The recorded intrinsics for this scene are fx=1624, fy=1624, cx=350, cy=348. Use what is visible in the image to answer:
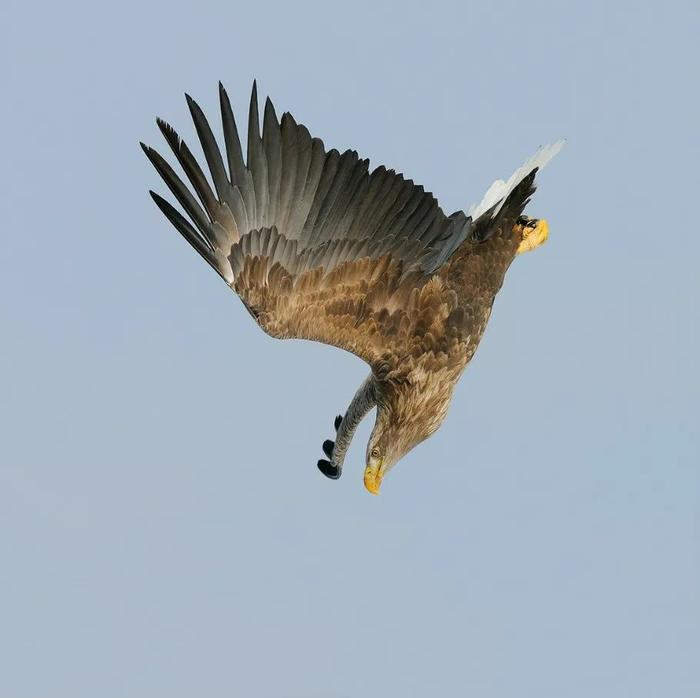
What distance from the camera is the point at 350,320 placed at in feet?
36.3

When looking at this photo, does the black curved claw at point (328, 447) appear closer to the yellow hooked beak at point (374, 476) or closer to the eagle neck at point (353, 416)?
the eagle neck at point (353, 416)

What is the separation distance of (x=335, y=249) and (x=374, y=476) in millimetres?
1744

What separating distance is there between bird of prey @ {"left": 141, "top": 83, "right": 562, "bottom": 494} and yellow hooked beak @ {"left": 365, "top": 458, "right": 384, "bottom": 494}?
1 centimetres

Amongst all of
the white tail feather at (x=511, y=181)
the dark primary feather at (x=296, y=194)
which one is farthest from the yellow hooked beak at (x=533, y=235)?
the dark primary feather at (x=296, y=194)

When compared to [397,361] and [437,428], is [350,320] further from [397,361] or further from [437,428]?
[437,428]

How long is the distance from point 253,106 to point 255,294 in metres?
1.28

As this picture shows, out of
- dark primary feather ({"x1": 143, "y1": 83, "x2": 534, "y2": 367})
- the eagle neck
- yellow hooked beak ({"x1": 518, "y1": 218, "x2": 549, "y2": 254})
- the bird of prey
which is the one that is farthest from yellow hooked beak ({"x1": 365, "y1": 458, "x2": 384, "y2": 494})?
yellow hooked beak ({"x1": 518, "y1": 218, "x2": 549, "y2": 254})

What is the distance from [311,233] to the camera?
36.0 feet

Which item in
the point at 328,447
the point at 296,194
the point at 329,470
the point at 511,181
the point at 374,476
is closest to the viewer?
the point at 296,194

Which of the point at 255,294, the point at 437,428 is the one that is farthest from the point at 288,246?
the point at 437,428

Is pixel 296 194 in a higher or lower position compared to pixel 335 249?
→ higher

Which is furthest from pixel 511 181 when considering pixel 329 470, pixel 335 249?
pixel 329 470

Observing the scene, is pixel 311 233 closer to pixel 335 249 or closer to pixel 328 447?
pixel 335 249

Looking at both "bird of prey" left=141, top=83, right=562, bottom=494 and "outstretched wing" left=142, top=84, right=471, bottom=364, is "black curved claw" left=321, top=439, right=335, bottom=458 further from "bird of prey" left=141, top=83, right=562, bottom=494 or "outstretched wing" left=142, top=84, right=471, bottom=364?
"outstretched wing" left=142, top=84, right=471, bottom=364
